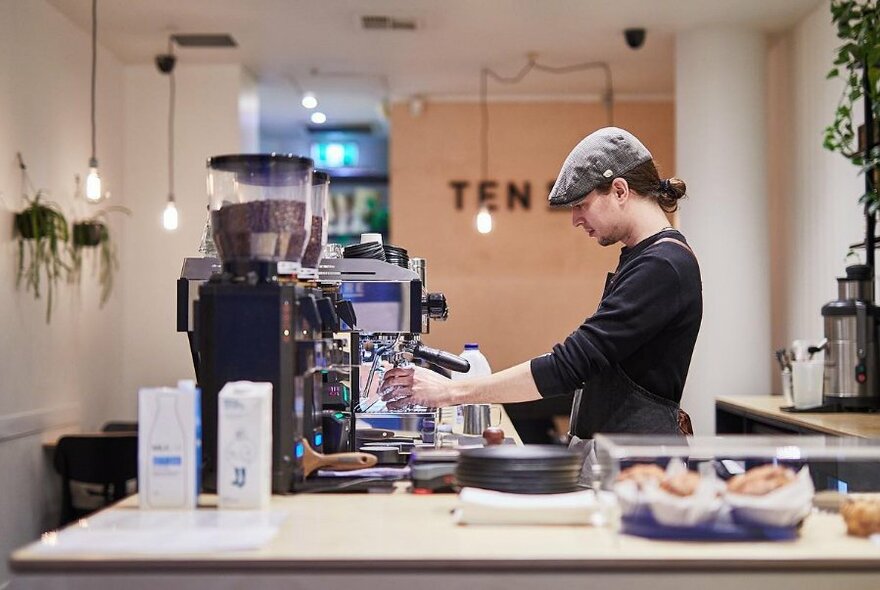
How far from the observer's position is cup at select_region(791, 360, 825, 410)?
4.38 metres

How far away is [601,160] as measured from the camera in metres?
2.60

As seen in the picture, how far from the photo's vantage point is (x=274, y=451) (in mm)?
1978

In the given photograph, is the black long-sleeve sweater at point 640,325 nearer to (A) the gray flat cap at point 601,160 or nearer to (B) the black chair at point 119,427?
(A) the gray flat cap at point 601,160

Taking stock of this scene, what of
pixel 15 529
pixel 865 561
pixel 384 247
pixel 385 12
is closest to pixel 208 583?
pixel 865 561

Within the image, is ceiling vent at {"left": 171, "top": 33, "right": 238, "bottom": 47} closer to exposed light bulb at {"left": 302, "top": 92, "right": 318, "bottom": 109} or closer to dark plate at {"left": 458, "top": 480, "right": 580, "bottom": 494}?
exposed light bulb at {"left": 302, "top": 92, "right": 318, "bottom": 109}

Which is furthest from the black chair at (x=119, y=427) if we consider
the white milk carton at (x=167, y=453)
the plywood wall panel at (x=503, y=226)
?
the white milk carton at (x=167, y=453)

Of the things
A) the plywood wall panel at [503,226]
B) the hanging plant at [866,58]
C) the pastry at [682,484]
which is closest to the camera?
the pastry at [682,484]

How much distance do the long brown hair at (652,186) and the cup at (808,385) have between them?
1971mm

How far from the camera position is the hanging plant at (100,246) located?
6.16 m

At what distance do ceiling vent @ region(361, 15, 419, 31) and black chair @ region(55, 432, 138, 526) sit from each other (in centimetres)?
280

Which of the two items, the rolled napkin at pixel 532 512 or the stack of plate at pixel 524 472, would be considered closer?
the rolled napkin at pixel 532 512

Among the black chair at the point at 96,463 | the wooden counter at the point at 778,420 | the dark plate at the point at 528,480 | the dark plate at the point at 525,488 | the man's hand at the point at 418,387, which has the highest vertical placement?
the man's hand at the point at 418,387

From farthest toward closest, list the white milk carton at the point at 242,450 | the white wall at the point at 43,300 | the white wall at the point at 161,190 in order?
1. the white wall at the point at 161,190
2. the white wall at the point at 43,300
3. the white milk carton at the point at 242,450

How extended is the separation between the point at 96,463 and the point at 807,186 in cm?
432
